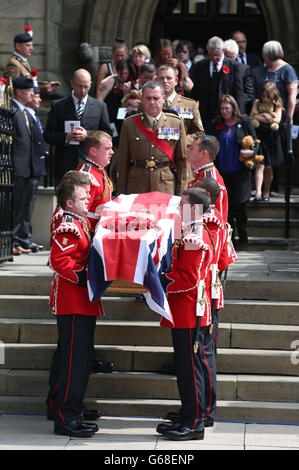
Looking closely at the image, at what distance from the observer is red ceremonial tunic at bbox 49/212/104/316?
21.3ft

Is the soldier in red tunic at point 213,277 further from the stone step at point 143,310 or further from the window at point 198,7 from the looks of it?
the window at point 198,7

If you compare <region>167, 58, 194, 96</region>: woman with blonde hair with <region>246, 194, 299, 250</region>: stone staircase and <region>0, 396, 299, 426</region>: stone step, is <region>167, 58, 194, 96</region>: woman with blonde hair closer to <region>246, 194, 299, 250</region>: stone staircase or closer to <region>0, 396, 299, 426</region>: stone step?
<region>246, 194, 299, 250</region>: stone staircase

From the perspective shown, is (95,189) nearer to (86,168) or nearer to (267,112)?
(86,168)

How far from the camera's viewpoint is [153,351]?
7473 mm

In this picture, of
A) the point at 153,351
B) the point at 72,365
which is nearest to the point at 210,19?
the point at 153,351

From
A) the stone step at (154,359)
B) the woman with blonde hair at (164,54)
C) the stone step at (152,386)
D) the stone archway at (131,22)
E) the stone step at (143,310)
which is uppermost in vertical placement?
the stone archway at (131,22)

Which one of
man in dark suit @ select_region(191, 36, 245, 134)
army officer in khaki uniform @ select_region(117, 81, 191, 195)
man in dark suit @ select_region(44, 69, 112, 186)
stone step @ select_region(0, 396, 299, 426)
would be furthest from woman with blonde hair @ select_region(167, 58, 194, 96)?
stone step @ select_region(0, 396, 299, 426)

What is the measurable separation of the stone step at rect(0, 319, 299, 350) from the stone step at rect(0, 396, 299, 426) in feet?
1.95

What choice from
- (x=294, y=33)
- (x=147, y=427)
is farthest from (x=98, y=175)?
(x=294, y=33)

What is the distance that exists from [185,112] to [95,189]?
204 cm

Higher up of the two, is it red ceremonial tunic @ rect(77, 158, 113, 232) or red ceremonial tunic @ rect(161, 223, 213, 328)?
red ceremonial tunic @ rect(77, 158, 113, 232)

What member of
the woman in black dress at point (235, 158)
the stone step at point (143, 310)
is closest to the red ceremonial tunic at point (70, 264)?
the stone step at point (143, 310)

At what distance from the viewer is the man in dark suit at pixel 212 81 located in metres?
11.3

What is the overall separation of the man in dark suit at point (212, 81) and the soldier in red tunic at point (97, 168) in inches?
158
